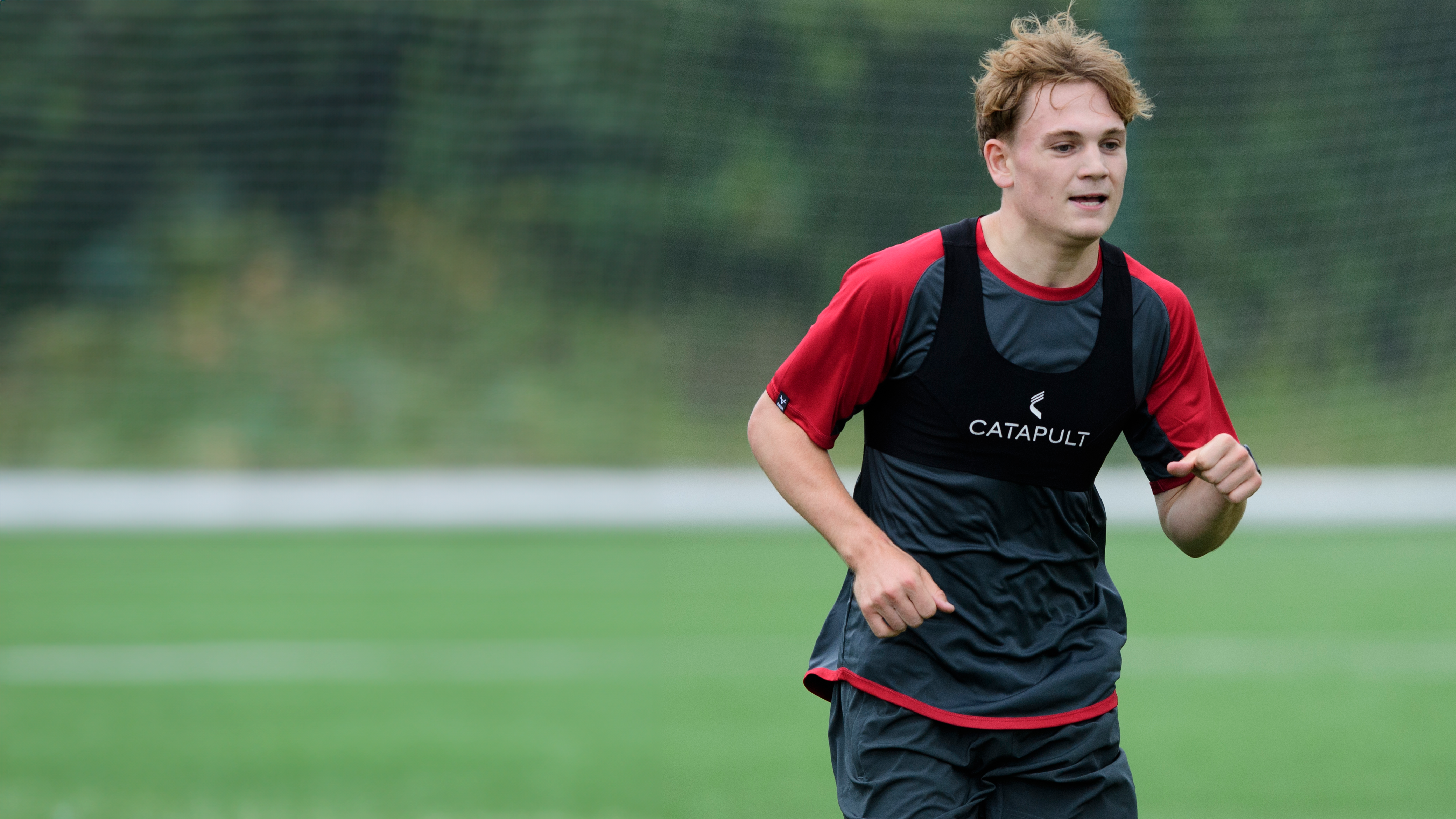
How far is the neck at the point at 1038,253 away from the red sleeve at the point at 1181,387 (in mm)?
117

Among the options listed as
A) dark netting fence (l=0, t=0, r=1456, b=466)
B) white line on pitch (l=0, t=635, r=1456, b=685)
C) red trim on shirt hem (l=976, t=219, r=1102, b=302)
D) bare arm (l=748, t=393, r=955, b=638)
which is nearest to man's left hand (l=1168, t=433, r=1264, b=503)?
red trim on shirt hem (l=976, t=219, r=1102, b=302)

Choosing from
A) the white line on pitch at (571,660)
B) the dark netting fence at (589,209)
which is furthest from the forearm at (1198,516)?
the dark netting fence at (589,209)

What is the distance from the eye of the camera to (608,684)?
713cm

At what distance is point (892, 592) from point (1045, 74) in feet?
2.90

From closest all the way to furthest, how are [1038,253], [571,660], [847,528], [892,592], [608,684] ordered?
1. [892,592]
2. [847,528]
3. [1038,253]
4. [608,684]
5. [571,660]

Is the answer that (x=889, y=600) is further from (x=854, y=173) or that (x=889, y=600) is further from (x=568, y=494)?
(x=568, y=494)

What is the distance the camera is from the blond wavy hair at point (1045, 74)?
8.39ft

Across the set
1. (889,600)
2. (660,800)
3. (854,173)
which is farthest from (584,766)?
(854,173)

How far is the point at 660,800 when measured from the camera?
5.00 meters

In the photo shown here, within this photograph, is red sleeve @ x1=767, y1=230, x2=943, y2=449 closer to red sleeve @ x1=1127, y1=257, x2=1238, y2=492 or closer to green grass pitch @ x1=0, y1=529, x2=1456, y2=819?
red sleeve @ x1=1127, y1=257, x2=1238, y2=492

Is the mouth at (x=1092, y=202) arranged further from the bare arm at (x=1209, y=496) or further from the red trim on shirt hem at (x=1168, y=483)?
the red trim on shirt hem at (x=1168, y=483)

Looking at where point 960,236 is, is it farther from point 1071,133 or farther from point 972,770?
point 972,770

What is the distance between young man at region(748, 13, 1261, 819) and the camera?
254cm

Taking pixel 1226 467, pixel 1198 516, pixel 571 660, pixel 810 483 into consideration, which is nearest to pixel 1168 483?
pixel 1198 516
